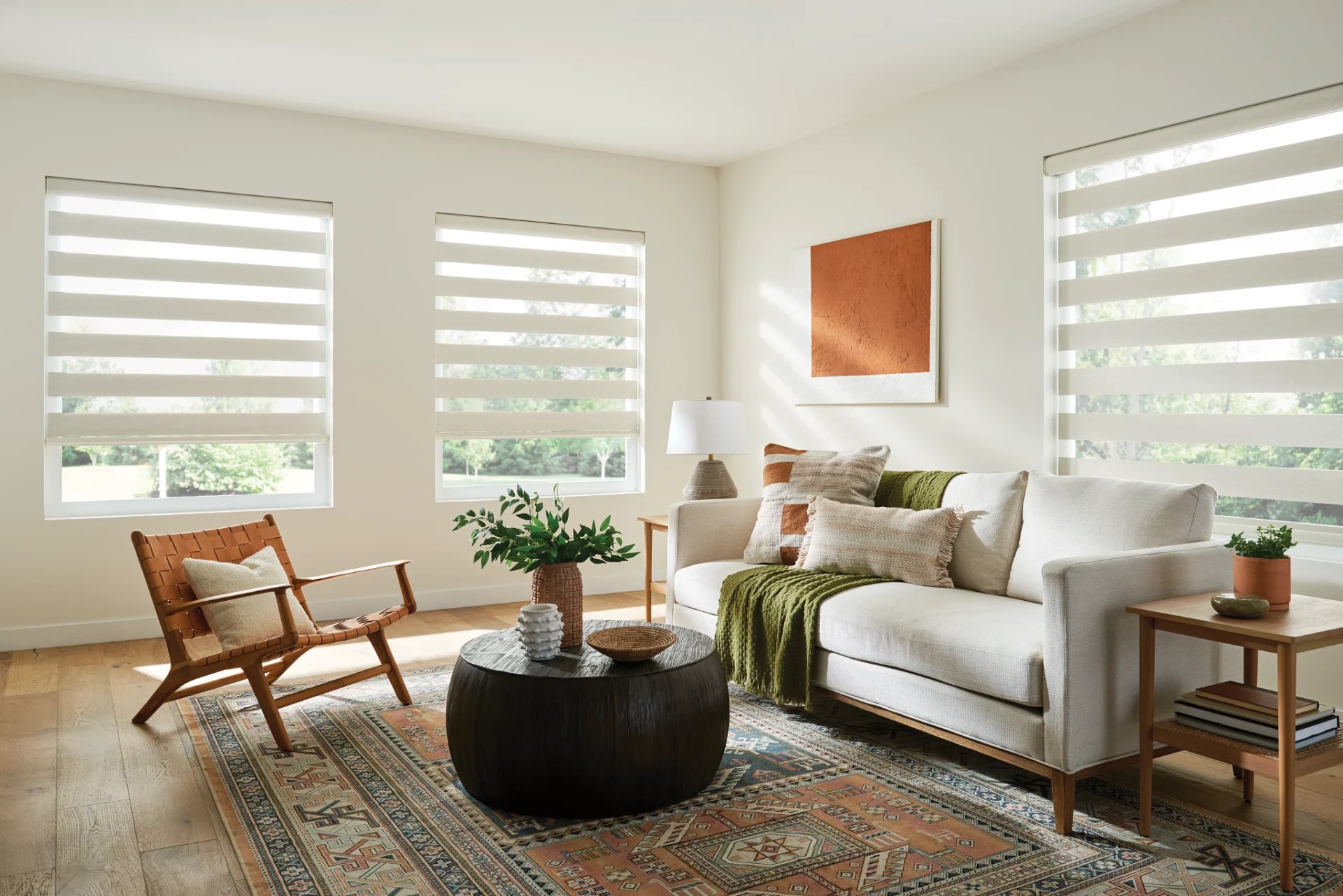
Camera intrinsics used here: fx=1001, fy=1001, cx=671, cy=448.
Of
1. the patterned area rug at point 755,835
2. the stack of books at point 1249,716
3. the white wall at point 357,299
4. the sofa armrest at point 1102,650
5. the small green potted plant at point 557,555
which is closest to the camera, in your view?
the patterned area rug at point 755,835

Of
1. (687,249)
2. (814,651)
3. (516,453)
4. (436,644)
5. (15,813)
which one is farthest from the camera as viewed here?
(687,249)

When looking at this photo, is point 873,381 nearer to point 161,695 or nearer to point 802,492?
point 802,492

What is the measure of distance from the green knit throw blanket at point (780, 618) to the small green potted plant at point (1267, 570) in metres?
1.24

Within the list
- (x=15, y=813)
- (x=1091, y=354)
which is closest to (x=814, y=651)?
(x=1091, y=354)

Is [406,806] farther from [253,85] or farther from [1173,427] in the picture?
[253,85]

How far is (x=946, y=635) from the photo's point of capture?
2928mm

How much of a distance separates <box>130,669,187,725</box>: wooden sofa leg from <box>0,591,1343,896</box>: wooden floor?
0.04m

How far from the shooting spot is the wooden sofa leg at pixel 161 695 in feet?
11.0

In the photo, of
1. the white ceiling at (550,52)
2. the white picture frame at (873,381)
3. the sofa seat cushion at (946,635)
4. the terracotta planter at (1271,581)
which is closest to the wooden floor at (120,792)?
the sofa seat cushion at (946,635)

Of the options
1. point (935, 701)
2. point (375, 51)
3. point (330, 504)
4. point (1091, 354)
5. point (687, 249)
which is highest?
point (375, 51)

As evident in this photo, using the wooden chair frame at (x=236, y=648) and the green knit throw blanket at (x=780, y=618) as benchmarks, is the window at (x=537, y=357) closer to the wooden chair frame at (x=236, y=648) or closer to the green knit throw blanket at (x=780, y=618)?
the wooden chair frame at (x=236, y=648)

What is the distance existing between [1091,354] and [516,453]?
10.5 feet

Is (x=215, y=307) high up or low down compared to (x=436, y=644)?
up

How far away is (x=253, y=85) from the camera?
4.79 meters
